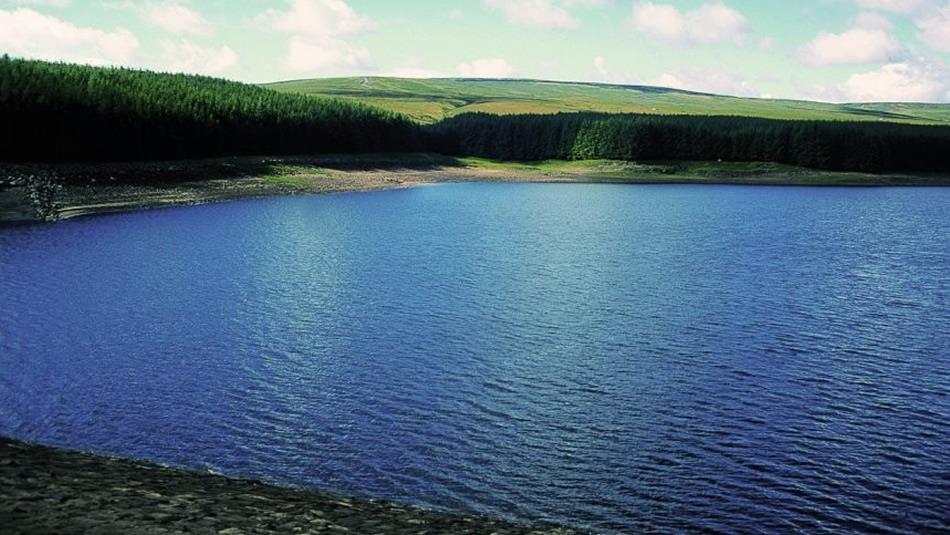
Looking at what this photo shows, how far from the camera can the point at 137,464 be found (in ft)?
72.1

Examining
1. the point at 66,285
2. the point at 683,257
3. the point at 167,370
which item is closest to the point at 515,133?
the point at 683,257

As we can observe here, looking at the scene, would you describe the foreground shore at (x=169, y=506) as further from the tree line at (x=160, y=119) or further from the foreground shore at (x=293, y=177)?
the tree line at (x=160, y=119)

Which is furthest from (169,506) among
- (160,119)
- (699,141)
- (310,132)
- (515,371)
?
(699,141)

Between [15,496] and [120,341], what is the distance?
18971 mm

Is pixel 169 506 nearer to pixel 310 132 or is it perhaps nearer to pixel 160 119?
pixel 160 119

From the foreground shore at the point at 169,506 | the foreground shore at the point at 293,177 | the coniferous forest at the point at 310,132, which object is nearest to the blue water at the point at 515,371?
the foreground shore at the point at 169,506

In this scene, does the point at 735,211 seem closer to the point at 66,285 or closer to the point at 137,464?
the point at 66,285

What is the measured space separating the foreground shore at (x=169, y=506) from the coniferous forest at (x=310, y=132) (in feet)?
234

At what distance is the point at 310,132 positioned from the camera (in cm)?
14100

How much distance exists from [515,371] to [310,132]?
4518 inches

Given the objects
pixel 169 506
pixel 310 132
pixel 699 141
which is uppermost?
pixel 699 141

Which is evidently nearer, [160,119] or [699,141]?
[160,119]

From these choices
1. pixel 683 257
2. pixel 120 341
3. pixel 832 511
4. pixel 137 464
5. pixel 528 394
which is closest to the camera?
pixel 832 511

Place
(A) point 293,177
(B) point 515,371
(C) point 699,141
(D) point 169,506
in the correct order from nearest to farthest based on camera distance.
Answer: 1. (D) point 169,506
2. (B) point 515,371
3. (A) point 293,177
4. (C) point 699,141
